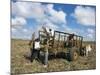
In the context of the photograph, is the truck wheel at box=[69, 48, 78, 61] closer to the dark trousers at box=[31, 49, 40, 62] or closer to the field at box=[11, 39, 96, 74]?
the field at box=[11, 39, 96, 74]

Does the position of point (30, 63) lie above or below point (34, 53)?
below

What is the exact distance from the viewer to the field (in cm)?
221

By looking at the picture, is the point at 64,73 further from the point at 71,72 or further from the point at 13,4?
the point at 13,4

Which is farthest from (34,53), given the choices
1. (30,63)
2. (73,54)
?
(73,54)

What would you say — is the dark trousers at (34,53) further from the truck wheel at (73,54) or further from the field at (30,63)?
the truck wheel at (73,54)

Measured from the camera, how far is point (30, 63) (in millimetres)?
2271

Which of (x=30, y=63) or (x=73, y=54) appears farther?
(x=73, y=54)

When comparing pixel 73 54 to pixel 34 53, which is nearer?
pixel 34 53

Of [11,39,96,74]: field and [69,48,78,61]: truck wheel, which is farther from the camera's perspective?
[69,48,78,61]: truck wheel

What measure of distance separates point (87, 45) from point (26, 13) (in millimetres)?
793

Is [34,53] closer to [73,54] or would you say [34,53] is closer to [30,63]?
[30,63]

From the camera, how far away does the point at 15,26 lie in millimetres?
2213

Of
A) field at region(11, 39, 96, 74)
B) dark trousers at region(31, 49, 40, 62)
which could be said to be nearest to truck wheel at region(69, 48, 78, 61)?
field at region(11, 39, 96, 74)
